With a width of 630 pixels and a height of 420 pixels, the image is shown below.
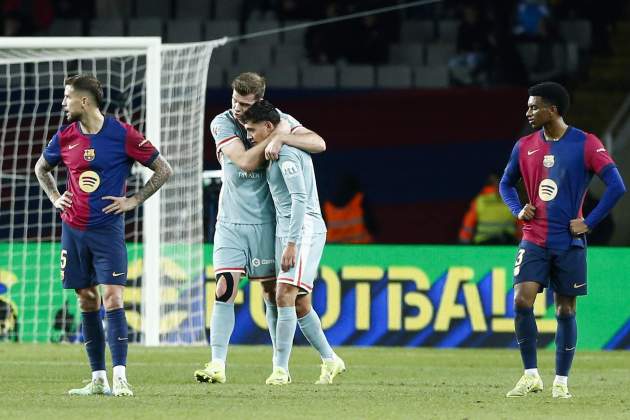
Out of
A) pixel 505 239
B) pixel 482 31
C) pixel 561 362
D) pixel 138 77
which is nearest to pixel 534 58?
pixel 482 31

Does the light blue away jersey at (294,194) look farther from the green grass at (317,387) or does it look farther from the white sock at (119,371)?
the white sock at (119,371)

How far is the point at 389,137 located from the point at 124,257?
459 inches

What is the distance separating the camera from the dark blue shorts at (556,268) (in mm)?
9117

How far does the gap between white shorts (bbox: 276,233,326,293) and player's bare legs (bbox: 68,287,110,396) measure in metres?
1.36

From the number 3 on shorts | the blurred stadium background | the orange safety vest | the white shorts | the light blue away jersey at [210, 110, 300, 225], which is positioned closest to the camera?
the number 3 on shorts

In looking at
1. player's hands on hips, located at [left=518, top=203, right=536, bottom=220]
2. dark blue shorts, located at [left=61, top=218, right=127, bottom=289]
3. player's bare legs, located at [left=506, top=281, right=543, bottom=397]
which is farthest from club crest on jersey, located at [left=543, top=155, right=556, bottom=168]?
dark blue shorts, located at [left=61, top=218, right=127, bottom=289]

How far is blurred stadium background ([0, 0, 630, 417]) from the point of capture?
14867 mm

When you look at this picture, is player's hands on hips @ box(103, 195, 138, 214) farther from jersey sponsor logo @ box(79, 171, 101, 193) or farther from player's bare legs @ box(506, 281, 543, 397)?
player's bare legs @ box(506, 281, 543, 397)

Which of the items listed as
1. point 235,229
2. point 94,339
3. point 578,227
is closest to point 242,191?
point 235,229

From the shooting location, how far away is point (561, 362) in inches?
358

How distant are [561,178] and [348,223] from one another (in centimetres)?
896

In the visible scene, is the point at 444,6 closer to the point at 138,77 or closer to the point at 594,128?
the point at 594,128

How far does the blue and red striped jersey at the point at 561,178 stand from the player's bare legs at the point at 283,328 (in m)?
1.68

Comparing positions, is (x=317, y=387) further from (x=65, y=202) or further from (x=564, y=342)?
(x=65, y=202)
